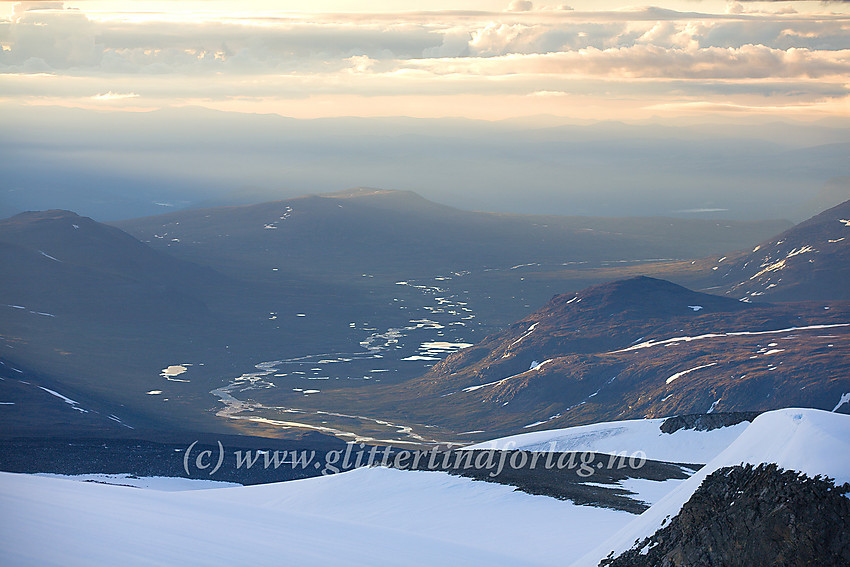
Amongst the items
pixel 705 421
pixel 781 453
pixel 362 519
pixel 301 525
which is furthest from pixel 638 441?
pixel 781 453

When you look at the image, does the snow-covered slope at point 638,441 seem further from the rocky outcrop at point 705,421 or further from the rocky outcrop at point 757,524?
the rocky outcrop at point 757,524

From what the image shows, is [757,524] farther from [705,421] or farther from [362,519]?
[705,421]

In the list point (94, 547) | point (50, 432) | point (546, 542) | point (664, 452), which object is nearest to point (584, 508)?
point (546, 542)

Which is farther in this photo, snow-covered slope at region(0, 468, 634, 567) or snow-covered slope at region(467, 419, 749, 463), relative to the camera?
snow-covered slope at region(467, 419, 749, 463)

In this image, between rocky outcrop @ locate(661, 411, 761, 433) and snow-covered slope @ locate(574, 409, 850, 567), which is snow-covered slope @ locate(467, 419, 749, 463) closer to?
rocky outcrop @ locate(661, 411, 761, 433)

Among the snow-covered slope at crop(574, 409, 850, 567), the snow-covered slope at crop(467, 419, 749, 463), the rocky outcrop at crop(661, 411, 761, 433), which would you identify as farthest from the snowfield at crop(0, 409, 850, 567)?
the rocky outcrop at crop(661, 411, 761, 433)

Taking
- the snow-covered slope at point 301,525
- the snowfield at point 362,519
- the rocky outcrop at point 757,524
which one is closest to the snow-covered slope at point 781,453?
the snowfield at point 362,519

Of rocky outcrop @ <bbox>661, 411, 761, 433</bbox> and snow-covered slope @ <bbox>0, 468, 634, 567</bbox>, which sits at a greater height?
snow-covered slope @ <bbox>0, 468, 634, 567</bbox>

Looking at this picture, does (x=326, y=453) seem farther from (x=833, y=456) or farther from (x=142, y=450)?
(x=833, y=456)
